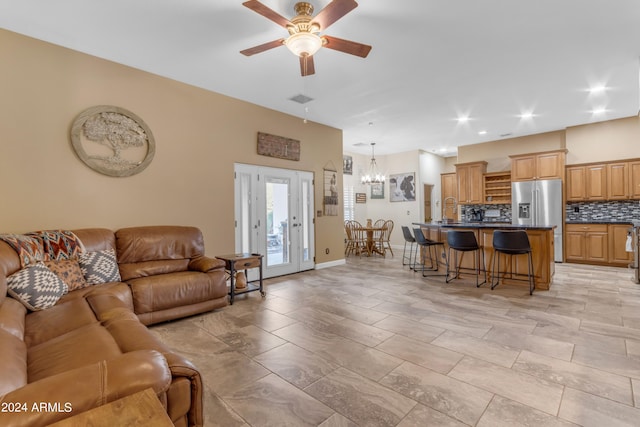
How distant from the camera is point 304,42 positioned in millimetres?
2520

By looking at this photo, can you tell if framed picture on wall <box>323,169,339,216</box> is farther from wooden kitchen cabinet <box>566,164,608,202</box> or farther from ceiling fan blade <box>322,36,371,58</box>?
wooden kitchen cabinet <box>566,164,608,202</box>

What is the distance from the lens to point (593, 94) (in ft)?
15.7

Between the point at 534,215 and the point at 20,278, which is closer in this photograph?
the point at 20,278

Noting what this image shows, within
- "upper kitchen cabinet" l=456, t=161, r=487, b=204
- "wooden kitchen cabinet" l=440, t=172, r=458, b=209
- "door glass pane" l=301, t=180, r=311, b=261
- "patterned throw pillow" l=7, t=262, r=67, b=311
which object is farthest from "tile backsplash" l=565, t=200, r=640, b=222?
"patterned throw pillow" l=7, t=262, r=67, b=311

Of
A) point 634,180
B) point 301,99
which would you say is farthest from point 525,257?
point 301,99

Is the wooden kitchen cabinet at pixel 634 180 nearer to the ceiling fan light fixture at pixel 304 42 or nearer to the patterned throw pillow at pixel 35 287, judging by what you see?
the ceiling fan light fixture at pixel 304 42

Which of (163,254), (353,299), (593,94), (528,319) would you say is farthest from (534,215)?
(163,254)

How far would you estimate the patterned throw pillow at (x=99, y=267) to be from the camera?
2.98 meters

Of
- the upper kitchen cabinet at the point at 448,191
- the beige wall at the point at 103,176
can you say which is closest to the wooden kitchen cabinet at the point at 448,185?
the upper kitchen cabinet at the point at 448,191

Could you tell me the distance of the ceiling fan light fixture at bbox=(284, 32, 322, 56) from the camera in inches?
98.3

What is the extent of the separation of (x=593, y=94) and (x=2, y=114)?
7.91 metres

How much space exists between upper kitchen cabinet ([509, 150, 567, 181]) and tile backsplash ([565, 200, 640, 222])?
2.73 feet

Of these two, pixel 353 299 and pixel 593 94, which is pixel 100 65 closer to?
pixel 353 299

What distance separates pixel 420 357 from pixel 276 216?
3585 millimetres
